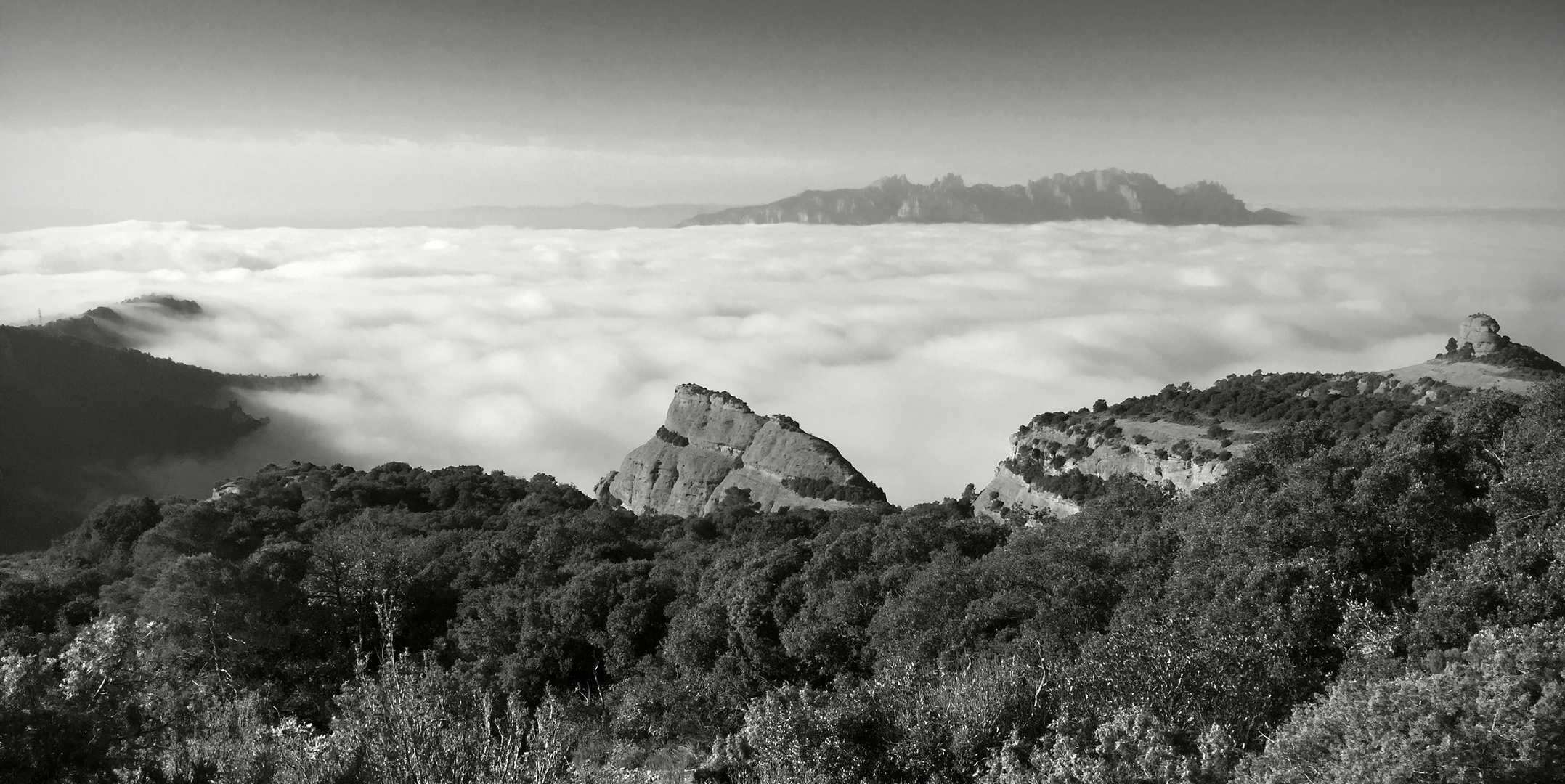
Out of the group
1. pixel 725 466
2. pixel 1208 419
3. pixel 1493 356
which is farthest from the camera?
pixel 725 466

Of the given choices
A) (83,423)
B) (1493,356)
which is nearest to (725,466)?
(1493,356)

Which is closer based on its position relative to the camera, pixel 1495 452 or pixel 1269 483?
pixel 1495 452

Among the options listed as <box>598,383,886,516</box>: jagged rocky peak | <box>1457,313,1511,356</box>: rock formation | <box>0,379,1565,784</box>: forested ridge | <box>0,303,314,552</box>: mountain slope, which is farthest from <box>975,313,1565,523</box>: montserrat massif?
<box>0,303,314,552</box>: mountain slope

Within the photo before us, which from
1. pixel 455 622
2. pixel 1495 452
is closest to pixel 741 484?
pixel 455 622

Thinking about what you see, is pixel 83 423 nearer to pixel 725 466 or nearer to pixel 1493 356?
pixel 725 466

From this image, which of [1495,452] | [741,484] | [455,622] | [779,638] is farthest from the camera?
[741,484]

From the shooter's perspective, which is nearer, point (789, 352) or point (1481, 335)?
point (1481, 335)

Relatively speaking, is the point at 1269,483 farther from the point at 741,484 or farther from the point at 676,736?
→ the point at 741,484
